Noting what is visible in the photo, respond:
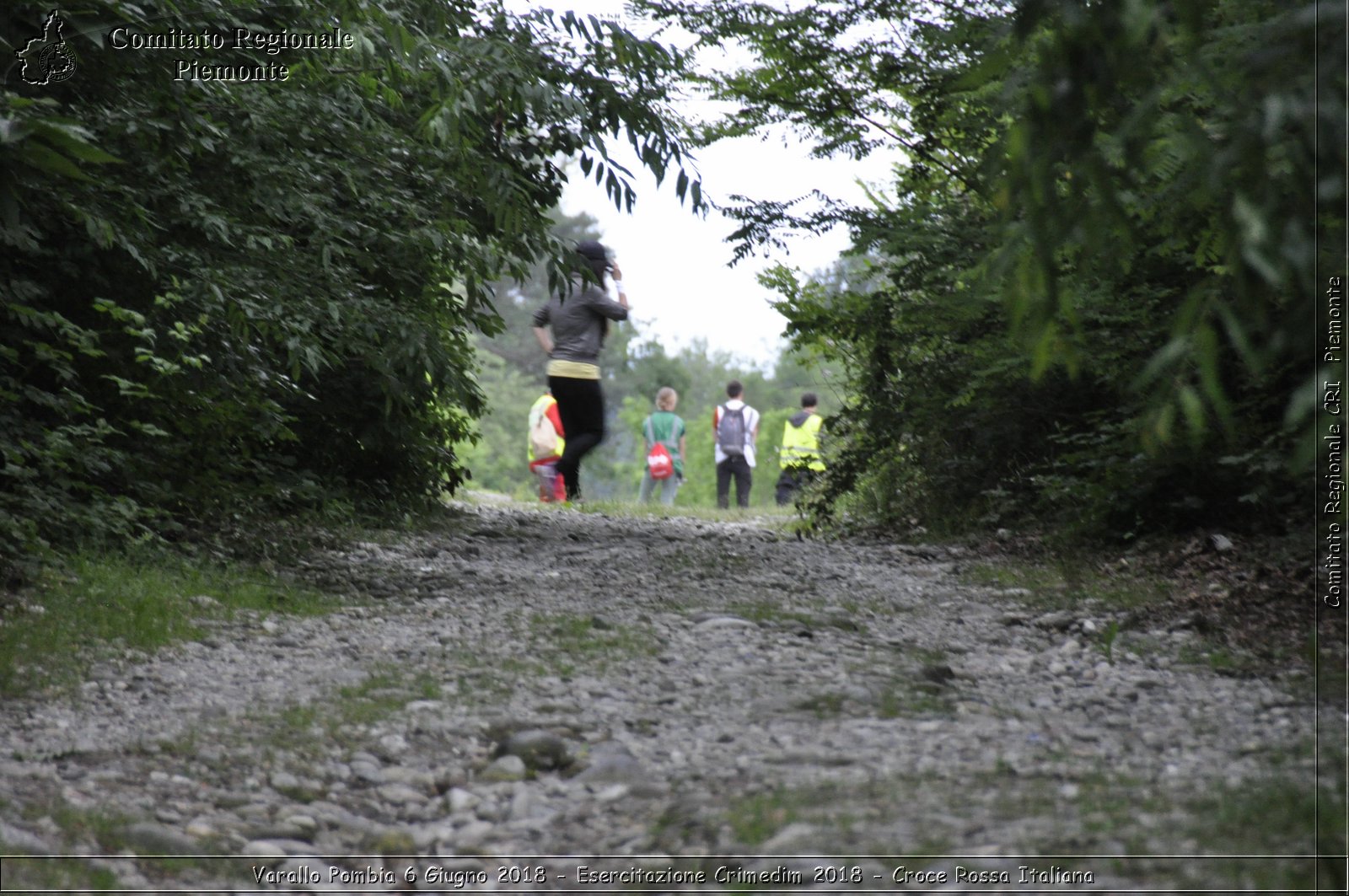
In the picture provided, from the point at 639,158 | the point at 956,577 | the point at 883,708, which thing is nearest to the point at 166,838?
the point at 883,708

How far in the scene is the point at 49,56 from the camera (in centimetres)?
480

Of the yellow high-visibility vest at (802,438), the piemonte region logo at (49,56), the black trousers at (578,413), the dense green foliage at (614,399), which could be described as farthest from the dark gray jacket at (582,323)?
the dense green foliage at (614,399)

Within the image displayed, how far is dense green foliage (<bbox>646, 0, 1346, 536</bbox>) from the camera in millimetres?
2271

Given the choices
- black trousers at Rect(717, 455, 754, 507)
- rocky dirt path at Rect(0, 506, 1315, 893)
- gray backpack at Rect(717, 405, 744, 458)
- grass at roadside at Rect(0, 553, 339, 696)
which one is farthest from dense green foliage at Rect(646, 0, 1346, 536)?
black trousers at Rect(717, 455, 754, 507)

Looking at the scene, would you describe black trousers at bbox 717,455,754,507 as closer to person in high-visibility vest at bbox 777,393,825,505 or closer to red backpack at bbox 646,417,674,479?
person in high-visibility vest at bbox 777,393,825,505

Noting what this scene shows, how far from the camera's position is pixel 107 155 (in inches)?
102

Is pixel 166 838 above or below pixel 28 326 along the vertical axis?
below

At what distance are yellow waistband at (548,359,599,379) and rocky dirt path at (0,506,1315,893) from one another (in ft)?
15.5

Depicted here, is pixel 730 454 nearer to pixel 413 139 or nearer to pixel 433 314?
pixel 433 314

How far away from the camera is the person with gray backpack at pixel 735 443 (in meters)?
16.5

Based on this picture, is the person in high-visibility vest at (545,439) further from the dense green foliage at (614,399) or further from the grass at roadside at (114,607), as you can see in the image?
the dense green foliage at (614,399)

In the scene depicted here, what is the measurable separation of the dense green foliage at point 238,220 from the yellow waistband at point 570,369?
2.40 m

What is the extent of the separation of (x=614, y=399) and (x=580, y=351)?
1999 inches

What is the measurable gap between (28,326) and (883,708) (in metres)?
4.93
